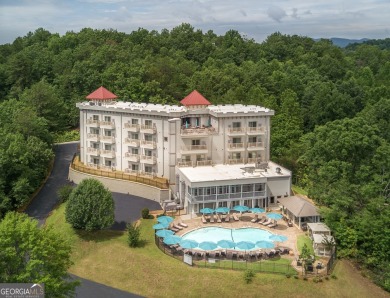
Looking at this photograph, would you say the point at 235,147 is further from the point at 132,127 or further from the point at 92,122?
the point at 92,122

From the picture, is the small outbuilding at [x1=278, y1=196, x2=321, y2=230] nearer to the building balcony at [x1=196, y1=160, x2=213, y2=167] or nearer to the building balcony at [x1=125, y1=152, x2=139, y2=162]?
the building balcony at [x1=196, y1=160, x2=213, y2=167]

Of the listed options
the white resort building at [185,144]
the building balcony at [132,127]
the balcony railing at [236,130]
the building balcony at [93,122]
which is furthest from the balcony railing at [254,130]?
the building balcony at [93,122]

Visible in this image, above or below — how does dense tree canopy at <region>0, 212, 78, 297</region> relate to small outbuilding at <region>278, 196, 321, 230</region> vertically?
above

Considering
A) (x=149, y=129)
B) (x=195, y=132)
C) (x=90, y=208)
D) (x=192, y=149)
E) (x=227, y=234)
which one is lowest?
(x=227, y=234)

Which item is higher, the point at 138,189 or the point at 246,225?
the point at 138,189

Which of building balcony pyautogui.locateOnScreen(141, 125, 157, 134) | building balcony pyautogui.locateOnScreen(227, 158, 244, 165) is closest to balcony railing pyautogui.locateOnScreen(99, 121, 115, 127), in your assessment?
building balcony pyautogui.locateOnScreen(141, 125, 157, 134)

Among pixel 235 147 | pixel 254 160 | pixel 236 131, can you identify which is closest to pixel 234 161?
pixel 235 147

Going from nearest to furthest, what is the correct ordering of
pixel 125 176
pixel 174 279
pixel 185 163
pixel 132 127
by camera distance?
pixel 174 279
pixel 185 163
pixel 125 176
pixel 132 127
